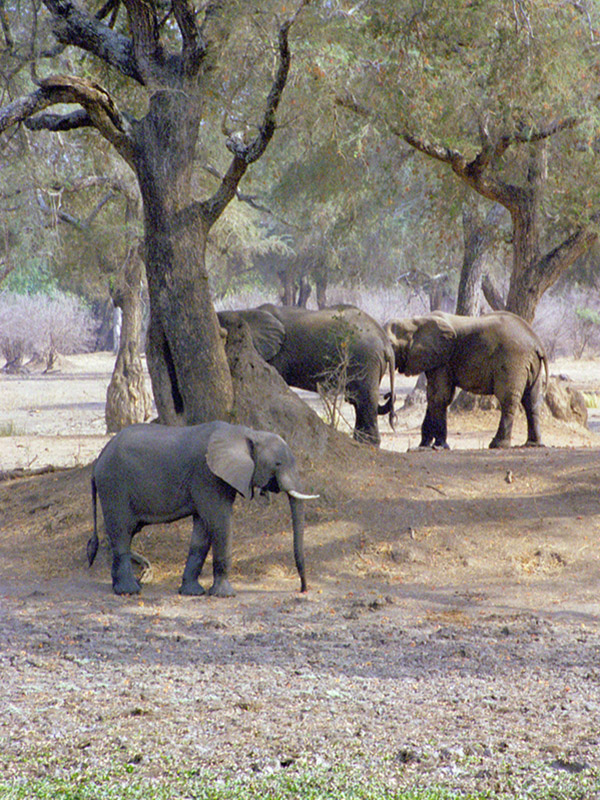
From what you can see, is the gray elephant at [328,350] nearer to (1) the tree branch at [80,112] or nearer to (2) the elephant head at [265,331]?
(2) the elephant head at [265,331]

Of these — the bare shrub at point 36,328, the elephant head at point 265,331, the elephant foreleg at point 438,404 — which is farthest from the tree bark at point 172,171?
the bare shrub at point 36,328

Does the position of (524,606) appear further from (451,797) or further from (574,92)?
(574,92)

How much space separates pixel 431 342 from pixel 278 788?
381 inches

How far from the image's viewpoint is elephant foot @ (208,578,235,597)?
246 inches

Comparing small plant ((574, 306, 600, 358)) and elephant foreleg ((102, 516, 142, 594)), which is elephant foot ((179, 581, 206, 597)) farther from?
small plant ((574, 306, 600, 358))

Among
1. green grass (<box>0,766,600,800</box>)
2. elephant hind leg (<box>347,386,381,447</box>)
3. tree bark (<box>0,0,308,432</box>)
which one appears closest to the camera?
green grass (<box>0,766,600,800</box>)

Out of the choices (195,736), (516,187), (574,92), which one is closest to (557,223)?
(516,187)

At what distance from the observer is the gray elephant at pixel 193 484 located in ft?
20.5

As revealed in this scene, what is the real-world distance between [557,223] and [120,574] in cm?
1220

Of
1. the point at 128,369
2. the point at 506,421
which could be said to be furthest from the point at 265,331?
the point at 128,369

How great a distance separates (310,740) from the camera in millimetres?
3834

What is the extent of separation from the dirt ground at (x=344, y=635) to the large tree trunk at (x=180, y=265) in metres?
1.10

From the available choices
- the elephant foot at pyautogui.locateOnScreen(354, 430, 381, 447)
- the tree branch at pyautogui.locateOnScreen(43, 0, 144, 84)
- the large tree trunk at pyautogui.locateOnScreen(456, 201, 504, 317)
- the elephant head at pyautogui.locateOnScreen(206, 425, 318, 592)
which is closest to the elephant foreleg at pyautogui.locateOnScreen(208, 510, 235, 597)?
the elephant head at pyautogui.locateOnScreen(206, 425, 318, 592)

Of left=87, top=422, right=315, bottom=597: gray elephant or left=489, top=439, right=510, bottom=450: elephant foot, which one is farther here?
left=489, top=439, right=510, bottom=450: elephant foot
